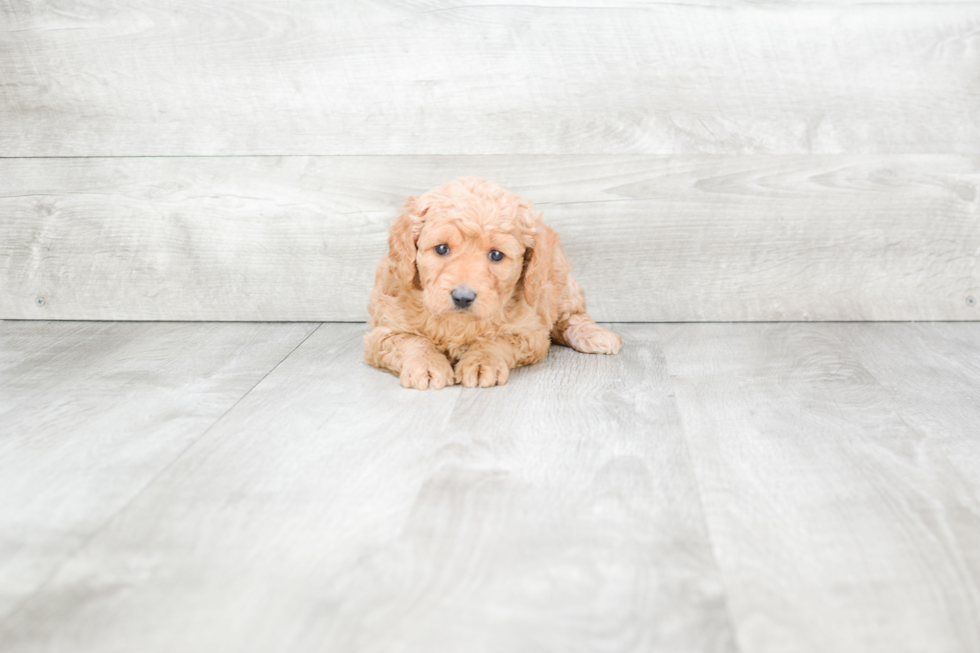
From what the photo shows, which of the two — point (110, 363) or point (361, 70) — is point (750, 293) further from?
point (110, 363)

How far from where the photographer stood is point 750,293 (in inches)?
107

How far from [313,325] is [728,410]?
1.48m

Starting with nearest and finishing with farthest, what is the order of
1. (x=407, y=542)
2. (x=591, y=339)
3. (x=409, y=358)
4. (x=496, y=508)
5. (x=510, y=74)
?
(x=407, y=542), (x=496, y=508), (x=409, y=358), (x=591, y=339), (x=510, y=74)

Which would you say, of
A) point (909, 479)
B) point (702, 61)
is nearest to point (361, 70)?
point (702, 61)

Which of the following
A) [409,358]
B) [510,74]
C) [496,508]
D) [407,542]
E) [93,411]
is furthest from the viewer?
[510,74]

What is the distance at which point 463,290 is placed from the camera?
6.12 ft

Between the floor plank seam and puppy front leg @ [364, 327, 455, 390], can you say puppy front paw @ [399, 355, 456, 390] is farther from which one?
the floor plank seam

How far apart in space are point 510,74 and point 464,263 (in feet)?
3.17

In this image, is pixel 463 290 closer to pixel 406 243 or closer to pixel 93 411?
pixel 406 243

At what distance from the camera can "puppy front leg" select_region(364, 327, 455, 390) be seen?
198cm

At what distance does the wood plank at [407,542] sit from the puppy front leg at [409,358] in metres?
0.16

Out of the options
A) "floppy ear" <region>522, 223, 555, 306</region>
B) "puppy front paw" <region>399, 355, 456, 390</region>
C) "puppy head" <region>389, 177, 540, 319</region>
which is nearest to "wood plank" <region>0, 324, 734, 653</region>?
"puppy front paw" <region>399, 355, 456, 390</region>

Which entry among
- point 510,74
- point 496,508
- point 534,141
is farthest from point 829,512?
point 510,74

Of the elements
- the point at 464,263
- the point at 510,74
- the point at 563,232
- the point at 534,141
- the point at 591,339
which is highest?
the point at 510,74
